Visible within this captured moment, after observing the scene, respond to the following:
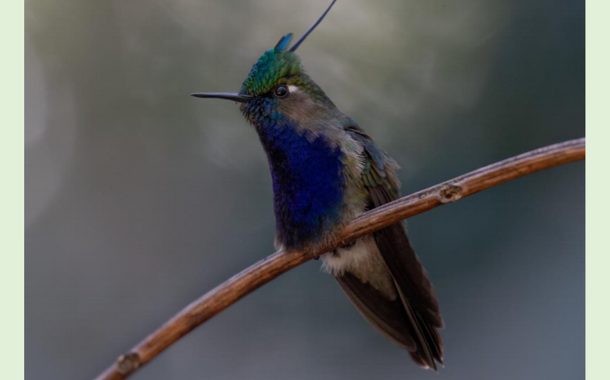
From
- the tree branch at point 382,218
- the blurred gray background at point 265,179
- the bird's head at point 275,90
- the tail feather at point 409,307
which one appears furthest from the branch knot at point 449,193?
the blurred gray background at point 265,179

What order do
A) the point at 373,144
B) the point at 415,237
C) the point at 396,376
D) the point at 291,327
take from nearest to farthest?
the point at 373,144 < the point at 396,376 < the point at 415,237 < the point at 291,327

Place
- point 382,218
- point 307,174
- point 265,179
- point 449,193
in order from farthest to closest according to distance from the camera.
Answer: point 265,179 → point 307,174 → point 382,218 → point 449,193

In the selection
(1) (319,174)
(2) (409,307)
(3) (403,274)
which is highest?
(1) (319,174)

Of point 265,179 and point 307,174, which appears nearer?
point 307,174

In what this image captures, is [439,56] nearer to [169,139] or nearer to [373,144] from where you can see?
[373,144]

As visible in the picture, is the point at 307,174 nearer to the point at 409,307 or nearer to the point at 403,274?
the point at 403,274

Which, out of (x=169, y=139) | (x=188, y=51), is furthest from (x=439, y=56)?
(x=169, y=139)

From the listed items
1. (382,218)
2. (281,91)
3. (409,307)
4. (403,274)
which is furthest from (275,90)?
(409,307)
